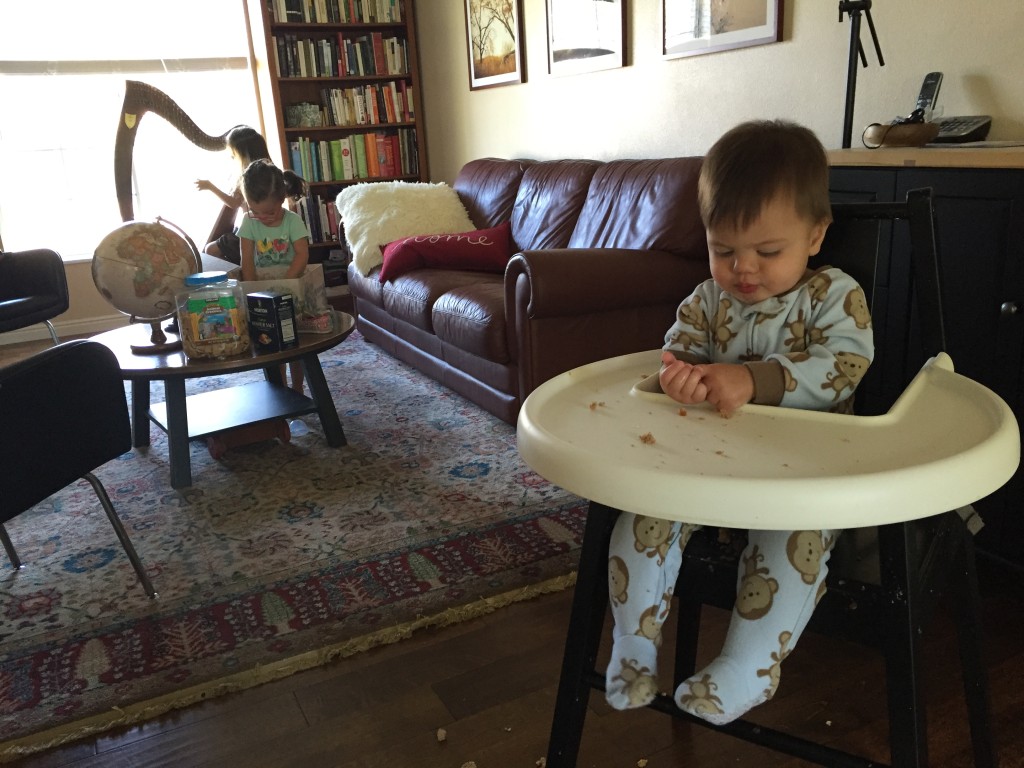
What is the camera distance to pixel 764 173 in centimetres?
103

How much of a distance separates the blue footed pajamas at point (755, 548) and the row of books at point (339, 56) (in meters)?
4.44

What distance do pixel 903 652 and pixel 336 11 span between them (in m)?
5.07

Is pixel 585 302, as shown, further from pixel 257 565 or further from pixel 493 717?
pixel 493 717

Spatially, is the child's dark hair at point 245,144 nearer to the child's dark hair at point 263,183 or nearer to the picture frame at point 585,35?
the child's dark hair at point 263,183

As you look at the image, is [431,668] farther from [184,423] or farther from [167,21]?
[167,21]

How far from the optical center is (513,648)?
64.4 inches

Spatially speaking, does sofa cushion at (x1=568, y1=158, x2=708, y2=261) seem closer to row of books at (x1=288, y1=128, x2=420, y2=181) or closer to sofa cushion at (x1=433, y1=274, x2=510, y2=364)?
sofa cushion at (x1=433, y1=274, x2=510, y2=364)

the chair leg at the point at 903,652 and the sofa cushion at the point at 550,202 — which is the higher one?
the sofa cushion at the point at 550,202

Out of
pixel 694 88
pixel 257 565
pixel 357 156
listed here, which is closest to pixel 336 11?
pixel 357 156

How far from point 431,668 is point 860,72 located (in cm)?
217

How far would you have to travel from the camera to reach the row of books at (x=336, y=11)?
15.7 ft

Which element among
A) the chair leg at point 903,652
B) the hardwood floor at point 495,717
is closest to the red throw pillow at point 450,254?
the hardwood floor at point 495,717

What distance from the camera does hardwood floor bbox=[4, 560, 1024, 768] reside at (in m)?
1.34

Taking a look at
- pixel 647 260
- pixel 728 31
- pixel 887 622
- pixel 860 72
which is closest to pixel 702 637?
pixel 887 622
